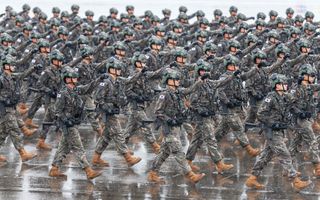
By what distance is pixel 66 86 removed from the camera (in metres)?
15.0

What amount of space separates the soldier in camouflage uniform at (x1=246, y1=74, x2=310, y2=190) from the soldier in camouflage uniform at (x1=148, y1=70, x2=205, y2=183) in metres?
1.07

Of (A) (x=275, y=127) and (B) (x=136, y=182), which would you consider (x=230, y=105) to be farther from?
(B) (x=136, y=182)

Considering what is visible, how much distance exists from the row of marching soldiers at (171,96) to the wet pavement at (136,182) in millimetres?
Result: 222

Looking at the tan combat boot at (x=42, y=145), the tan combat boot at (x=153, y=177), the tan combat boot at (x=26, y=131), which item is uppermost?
the tan combat boot at (x=26, y=131)

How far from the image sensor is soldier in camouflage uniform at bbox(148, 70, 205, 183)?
14.6 m

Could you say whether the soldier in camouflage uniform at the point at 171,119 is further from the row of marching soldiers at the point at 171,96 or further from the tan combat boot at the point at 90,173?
the tan combat boot at the point at 90,173

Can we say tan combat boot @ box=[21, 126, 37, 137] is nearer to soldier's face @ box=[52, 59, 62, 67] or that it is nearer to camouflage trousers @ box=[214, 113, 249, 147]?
soldier's face @ box=[52, 59, 62, 67]

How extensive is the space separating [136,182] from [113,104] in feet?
5.40

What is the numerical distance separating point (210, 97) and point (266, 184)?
6.59ft

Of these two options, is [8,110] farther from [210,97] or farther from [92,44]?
[92,44]

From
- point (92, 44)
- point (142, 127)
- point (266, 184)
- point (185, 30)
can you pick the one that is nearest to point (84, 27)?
point (92, 44)

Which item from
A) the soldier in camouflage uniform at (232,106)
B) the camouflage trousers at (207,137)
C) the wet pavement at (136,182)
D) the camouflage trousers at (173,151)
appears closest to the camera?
the wet pavement at (136,182)

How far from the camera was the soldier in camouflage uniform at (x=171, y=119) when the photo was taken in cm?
1461

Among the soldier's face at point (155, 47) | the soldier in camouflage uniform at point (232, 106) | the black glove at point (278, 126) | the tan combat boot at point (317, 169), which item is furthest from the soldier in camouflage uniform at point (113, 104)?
the soldier's face at point (155, 47)
